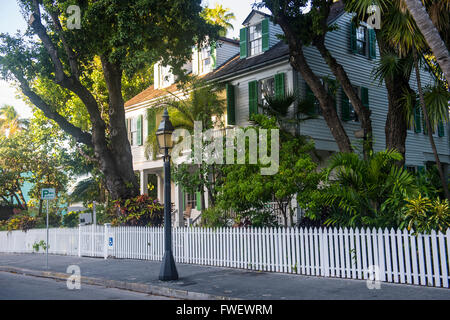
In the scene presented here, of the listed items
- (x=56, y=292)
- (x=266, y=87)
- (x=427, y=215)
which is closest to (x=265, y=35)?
(x=266, y=87)

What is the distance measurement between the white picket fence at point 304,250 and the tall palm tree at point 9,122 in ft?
96.3

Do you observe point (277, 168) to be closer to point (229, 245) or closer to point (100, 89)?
point (229, 245)

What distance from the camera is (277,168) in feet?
40.0

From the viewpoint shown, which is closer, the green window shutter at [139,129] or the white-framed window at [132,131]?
the green window shutter at [139,129]

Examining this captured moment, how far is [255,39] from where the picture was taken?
20.4 metres

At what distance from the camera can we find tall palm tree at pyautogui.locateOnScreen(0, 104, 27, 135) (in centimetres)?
4224

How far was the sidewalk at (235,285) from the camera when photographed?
8102 mm

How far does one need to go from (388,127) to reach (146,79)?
2334 cm

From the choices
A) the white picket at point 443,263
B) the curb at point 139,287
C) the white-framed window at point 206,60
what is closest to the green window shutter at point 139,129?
the white-framed window at point 206,60

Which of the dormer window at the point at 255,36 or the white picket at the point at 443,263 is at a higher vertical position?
the dormer window at the point at 255,36

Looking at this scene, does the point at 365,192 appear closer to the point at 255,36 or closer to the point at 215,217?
the point at 215,217

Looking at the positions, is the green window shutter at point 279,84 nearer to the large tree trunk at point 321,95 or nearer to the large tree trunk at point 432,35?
the large tree trunk at point 321,95
